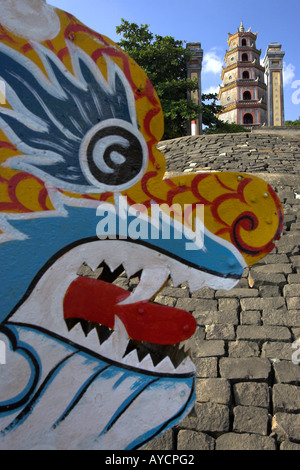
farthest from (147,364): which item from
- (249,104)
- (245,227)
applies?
(249,104)

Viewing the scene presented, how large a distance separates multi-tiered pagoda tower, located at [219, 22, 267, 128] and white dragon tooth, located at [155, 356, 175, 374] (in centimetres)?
1911

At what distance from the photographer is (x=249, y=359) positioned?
2.70 m

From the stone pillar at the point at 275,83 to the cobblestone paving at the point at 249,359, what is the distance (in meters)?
13.4

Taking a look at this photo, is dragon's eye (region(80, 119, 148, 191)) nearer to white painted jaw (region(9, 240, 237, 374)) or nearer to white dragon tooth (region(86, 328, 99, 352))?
white painted jaw (region(9, 240, 237, 374))

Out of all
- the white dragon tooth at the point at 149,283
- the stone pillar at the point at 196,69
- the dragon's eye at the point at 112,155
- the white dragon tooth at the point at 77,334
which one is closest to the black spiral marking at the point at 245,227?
the white dragon tooth at the point at 149,283

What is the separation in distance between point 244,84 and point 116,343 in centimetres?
2092

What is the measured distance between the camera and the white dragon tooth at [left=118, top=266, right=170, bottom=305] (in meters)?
1.18

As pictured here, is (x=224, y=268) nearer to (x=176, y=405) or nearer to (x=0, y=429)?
(x=176, y=405)

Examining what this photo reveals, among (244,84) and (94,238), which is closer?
(94,238)

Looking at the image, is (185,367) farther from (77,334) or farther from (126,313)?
(77,334)

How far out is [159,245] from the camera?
1.21m

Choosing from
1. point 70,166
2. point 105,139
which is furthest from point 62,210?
point 105,139

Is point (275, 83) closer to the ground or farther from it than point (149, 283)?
farther from it

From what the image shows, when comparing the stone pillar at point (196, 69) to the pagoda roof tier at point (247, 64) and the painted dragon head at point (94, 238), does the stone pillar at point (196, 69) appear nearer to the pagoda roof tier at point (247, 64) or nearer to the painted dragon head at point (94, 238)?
the pagoda roof tier at point (247, 64)
